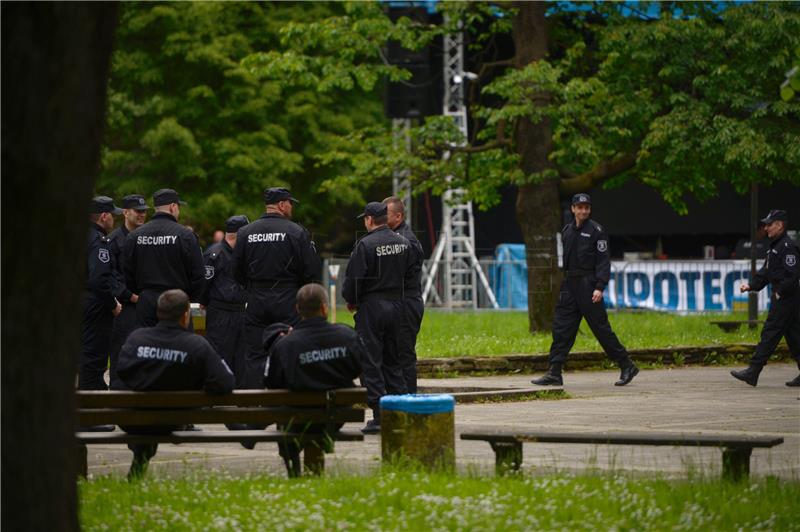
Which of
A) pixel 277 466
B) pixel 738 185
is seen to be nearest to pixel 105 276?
pixel 277 466

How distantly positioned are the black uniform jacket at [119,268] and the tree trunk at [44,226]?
6.99m

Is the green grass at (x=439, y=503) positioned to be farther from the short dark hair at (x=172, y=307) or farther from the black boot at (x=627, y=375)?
the black boot at (x=627, y=375)

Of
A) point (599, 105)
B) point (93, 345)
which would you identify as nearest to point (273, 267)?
point (93, 345)

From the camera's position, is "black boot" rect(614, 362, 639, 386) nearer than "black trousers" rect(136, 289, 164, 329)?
No

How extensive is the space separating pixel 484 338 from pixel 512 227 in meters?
17.3

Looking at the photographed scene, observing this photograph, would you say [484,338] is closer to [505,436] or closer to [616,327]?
[616,327]

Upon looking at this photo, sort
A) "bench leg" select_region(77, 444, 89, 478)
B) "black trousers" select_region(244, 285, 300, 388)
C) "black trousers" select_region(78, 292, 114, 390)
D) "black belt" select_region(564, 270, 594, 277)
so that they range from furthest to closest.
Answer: "black belt" select_region(564, 270, 594, 277), "black trousers" select_region(78, 292, 114, 390), "black trousers" select_region(244, 285, 300, 388), "bench leg" select_region(77, 444, 89, 478)

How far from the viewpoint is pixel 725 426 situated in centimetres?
1360

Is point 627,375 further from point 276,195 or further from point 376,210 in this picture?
point 276,195

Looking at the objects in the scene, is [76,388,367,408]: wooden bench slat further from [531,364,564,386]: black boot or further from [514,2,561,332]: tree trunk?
[514,2,561,332]: tree trunk

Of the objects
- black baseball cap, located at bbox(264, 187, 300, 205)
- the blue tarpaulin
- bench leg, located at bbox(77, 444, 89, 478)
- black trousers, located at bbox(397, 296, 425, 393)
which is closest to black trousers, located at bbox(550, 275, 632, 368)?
black trousers, located at bbox(397, 296, 425, 393)

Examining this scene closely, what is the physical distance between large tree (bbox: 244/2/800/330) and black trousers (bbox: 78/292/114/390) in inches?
468

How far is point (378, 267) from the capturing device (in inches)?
534

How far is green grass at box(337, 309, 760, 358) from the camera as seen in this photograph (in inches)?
857
